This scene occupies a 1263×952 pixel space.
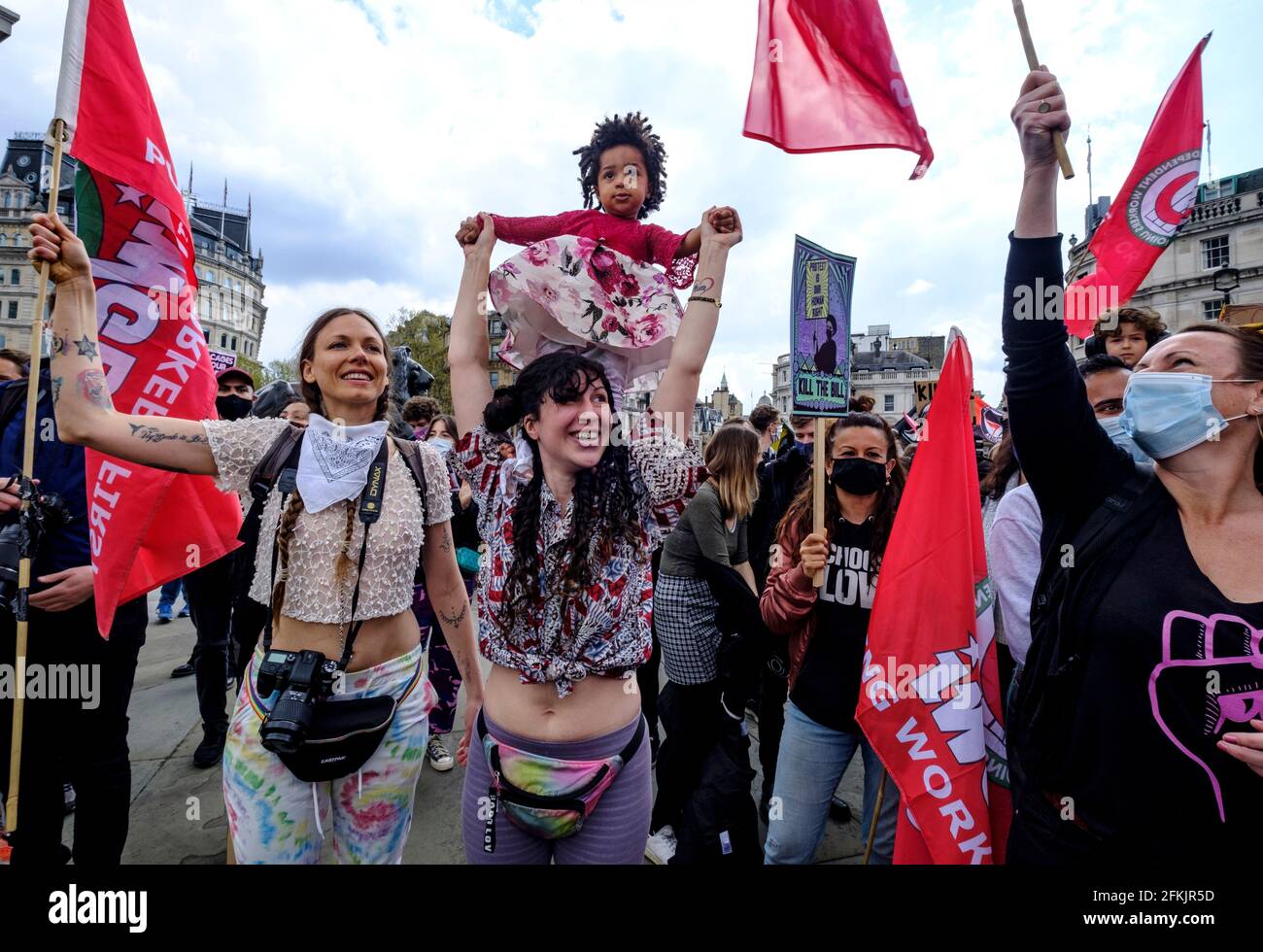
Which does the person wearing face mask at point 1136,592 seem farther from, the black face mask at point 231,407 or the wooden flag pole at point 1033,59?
the black face mask at point 231,407

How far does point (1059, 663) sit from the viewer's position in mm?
1535

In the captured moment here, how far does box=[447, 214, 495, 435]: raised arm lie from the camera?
1965 mm

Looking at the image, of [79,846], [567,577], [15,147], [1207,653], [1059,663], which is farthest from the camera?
[15,147]

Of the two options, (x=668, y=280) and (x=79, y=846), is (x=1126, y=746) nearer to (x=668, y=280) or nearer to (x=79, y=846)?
(x=668, y=280)

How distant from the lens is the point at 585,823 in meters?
1.74

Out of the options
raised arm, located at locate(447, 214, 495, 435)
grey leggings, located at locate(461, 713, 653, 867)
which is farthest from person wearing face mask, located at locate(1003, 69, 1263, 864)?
raised arm, located at locate(447, 214, 495, 435)

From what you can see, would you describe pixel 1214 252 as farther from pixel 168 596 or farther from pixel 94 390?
pixel 168 596

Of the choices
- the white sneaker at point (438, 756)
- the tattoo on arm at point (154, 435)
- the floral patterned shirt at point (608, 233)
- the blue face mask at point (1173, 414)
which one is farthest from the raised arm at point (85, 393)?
the white sneaker at point (438, 756)

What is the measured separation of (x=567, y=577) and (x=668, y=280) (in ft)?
3.77

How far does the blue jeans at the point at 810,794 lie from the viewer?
8.26 ft

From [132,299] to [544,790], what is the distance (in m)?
2.63

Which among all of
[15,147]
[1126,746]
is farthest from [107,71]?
[15,147]

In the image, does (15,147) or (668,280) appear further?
(15,147)
